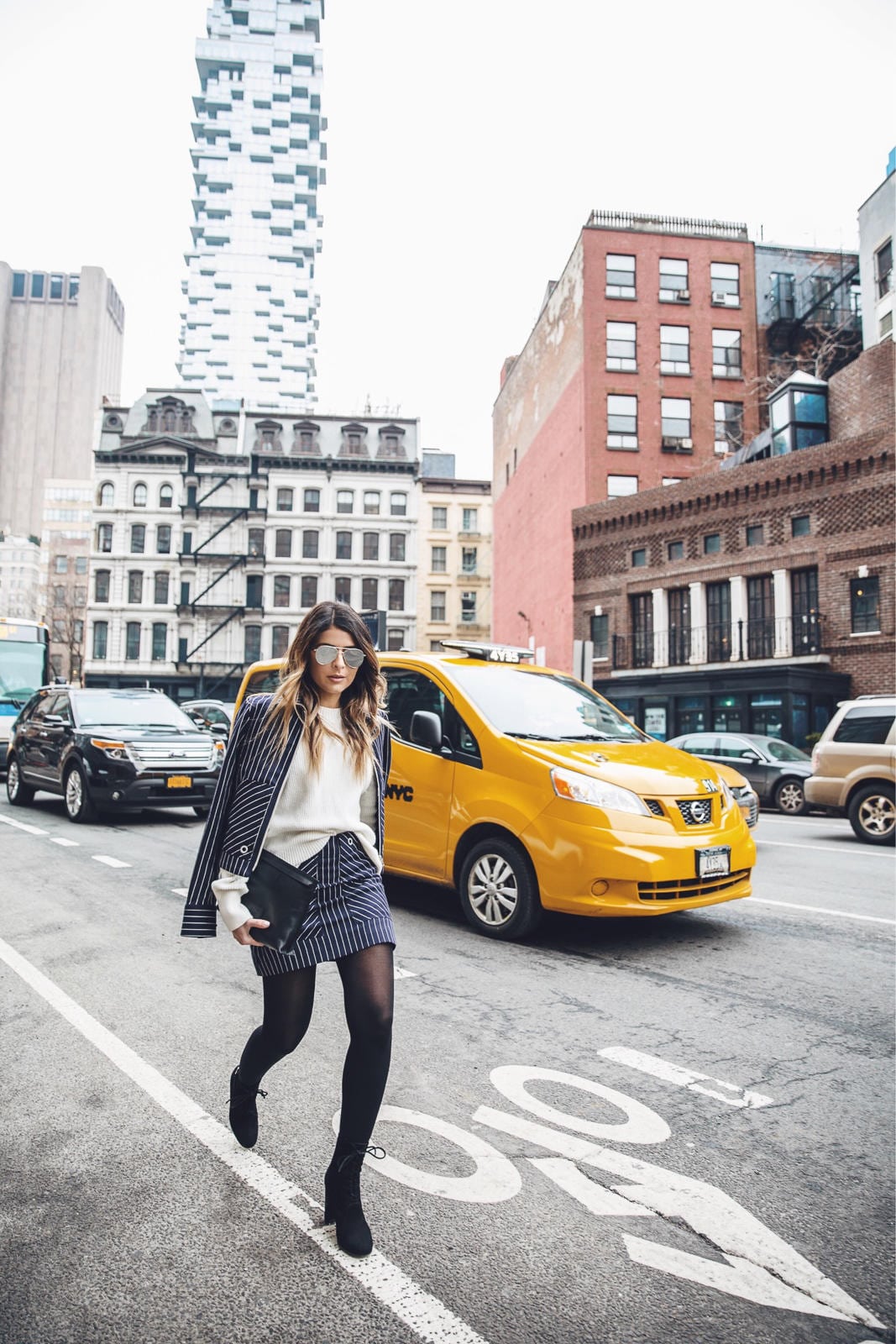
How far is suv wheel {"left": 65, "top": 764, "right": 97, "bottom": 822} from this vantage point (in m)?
11.8

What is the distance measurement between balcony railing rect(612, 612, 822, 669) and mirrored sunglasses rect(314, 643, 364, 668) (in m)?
26.8

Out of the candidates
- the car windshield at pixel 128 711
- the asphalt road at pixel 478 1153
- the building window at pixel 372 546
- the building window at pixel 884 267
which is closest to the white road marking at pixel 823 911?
the asphalt road at pixel 478 1153

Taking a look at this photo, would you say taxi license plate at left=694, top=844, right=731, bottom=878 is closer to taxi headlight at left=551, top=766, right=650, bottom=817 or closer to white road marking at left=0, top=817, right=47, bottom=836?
taxi headlight at left=551, top=766, right=650, bottom=817

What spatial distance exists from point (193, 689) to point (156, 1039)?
5263 cm

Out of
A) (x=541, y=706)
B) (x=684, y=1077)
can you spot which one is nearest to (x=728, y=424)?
(x=541, y=706)

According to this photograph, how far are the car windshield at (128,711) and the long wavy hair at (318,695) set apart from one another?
33.5ft

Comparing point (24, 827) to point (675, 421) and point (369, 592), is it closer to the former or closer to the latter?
point (675, 421)

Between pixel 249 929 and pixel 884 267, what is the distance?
38.5 m

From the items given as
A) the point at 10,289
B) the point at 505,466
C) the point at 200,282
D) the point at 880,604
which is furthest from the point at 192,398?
the point at 10,289

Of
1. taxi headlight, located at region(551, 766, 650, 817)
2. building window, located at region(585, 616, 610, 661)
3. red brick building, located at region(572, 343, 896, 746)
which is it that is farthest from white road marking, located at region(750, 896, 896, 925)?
building window, located at region(585, 616, 610, 661)

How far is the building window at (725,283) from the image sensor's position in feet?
126

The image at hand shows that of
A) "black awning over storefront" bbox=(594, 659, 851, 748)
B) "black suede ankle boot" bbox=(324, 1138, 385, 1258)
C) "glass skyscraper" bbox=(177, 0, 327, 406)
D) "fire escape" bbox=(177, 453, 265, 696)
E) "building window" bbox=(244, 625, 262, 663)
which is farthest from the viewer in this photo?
"glass skyscraper" bbox=(177, 0, 327, 406)

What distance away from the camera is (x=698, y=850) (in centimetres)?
582

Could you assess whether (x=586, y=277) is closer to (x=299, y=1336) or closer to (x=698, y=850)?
(x=698, y=850)
